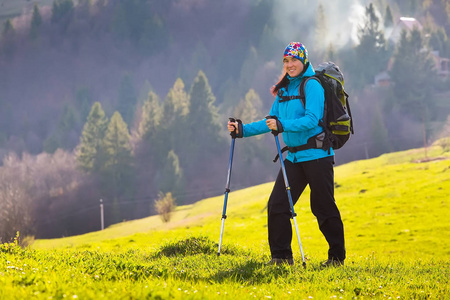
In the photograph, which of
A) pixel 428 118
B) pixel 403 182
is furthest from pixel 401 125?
pixel 403 182

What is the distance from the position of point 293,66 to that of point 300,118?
0.93 metres

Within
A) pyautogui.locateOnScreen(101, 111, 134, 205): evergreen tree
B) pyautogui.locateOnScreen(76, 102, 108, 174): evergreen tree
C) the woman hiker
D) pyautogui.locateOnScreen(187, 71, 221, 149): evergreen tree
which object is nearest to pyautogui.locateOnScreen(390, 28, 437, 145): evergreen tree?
pyautogui.locateOnScreen(187, 71, 221, 149): evergreen tree

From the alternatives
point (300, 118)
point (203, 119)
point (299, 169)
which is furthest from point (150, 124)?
point (300, 118)

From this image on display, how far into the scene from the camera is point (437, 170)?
58.5 m

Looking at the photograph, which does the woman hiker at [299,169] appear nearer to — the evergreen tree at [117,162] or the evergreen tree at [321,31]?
the evergreen tree at [117,162]

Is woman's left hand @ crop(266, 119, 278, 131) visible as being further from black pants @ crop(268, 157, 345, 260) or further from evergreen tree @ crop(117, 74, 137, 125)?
evergreen tree @ crop(117, 74, 137, 125)

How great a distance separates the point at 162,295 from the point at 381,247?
27.5m

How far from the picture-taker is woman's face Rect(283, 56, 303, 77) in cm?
934

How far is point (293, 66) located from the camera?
9.35 metres

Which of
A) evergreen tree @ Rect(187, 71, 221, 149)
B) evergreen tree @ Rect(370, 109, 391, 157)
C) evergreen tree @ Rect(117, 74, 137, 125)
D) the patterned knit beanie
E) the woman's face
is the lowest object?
the woman's face

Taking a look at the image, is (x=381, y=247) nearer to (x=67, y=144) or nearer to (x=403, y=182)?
(x=403, y=182)

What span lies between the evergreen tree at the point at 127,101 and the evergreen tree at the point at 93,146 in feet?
132

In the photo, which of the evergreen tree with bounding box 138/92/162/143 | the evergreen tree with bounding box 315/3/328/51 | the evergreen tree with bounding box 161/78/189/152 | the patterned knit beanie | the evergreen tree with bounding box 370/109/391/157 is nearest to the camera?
the patterned knit beanie

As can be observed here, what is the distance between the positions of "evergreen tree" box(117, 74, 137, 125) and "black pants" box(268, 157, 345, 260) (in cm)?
17712
